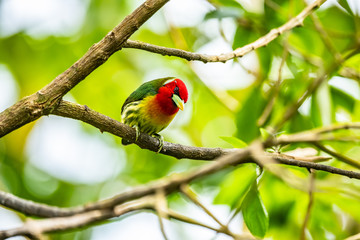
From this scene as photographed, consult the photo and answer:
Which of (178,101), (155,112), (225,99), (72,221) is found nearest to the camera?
(72,221)

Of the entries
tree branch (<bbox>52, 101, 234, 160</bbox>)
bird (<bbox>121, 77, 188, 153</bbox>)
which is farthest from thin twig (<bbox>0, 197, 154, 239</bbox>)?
bird (<bbox>121, 77, 188, 153</bbox>)

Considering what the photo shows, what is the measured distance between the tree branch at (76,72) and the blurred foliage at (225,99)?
816 millimetres

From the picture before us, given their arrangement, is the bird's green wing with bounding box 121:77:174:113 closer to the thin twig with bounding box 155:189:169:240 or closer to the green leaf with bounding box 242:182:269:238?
the green leaf with bounding box 242:182:269:238

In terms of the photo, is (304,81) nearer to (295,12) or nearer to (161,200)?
(295,12)

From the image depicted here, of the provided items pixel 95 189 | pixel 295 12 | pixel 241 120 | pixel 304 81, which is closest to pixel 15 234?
pixel 241 120

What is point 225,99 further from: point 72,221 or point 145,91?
point 72,221

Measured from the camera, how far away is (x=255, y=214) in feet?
7.69

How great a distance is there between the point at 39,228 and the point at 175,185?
30cm

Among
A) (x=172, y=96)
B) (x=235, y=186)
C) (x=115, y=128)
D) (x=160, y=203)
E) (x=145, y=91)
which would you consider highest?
(x=145, y=91)

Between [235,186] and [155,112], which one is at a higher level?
[155,112]

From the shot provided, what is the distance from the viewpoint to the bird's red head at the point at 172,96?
11.7 feet

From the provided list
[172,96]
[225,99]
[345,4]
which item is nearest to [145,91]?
[172,96]

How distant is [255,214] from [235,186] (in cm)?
72

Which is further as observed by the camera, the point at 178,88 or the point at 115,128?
the point at 178,88
